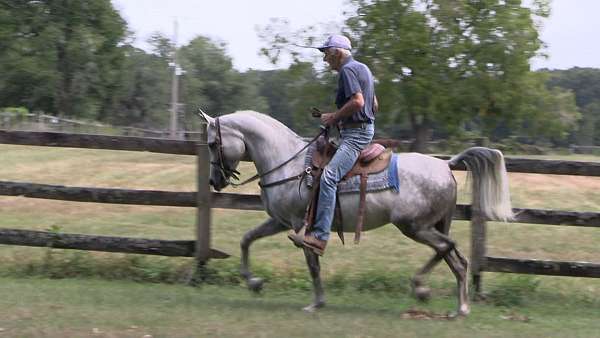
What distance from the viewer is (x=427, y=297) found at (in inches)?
268

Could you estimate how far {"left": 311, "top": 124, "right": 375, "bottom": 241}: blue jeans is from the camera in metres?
6.26

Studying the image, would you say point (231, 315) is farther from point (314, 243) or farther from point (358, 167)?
point (358, 167)

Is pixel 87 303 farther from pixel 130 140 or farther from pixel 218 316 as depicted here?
pixel 130 140

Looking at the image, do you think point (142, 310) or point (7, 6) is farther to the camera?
point (7, 6)

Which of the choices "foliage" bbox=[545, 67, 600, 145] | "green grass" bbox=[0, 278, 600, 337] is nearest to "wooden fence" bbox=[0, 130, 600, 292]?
"green grass" bbox=[0, 278, 600, 337]

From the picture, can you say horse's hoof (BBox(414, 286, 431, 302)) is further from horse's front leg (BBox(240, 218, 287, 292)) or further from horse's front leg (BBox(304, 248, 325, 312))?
horse's front leg (BBox(240, 218, 287, 292))

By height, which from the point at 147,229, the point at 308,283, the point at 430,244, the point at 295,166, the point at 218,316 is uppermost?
the point at 295,166

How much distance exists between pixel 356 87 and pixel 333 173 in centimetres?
83

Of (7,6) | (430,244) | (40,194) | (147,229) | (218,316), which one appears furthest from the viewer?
(7,6)

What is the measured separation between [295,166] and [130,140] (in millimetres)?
2216

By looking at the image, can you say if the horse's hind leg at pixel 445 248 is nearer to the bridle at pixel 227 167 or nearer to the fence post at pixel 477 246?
the fence post at pixel 477 246

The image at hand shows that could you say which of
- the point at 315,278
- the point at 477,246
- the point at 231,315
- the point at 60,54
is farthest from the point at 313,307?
the point at 60,54

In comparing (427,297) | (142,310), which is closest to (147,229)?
(142,310)

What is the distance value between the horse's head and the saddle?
0.79 metres
